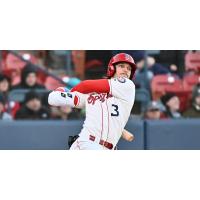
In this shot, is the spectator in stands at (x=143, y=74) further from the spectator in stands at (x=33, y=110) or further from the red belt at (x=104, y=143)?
the red belt at (x=104, y=143)

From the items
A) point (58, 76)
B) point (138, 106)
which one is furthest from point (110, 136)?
point (58, 76)

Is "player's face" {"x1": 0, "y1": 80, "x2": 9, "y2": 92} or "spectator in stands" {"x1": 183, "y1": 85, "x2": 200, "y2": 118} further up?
"player's face" {"x1": 0, "y1": 80, "x2": 9, "y2": 92}

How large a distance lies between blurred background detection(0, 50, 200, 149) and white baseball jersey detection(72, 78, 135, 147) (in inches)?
25.2

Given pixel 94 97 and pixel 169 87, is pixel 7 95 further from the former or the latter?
pixel 94 97

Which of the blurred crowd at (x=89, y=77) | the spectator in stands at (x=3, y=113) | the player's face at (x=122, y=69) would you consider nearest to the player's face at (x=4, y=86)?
the blurred crowd at (x=89, y=77)

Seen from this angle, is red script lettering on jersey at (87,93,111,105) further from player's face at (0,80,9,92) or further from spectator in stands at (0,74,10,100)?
player's face at (0,80,9,92)

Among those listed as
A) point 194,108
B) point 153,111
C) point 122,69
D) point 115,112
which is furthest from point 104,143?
point 194,108

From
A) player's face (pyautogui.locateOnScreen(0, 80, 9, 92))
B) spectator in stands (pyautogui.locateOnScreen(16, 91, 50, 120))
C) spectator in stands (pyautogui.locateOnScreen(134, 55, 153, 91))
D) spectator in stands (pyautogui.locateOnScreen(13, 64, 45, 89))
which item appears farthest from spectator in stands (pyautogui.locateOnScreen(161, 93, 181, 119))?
player's face (pyautogui.locateOnScreen(0, 80, 9, 92))

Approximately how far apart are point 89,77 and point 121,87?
205 centimetres

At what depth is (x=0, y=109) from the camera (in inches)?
257

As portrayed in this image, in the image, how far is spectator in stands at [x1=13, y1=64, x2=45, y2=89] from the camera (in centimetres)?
678

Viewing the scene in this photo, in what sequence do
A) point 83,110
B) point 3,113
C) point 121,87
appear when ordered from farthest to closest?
1. point 3,113
2. point 83,110
3. point 121,87

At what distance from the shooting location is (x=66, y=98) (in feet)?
16.1
